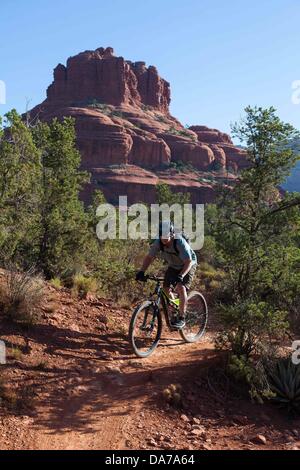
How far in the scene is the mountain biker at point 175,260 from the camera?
613cm

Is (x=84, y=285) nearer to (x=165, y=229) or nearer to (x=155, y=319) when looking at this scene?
(x=155, y=319)

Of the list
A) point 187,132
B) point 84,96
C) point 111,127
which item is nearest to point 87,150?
point 111,127

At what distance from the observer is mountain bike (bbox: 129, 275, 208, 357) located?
6125 mm

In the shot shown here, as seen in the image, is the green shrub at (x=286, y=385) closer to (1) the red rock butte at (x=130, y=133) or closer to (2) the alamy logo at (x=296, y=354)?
(2) the alamy logo at (x=296, y=354)

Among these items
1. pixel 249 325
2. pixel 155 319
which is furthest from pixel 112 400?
pixel 249 325

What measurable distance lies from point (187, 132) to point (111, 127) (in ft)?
98.9

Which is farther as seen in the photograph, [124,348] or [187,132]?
[187,132]

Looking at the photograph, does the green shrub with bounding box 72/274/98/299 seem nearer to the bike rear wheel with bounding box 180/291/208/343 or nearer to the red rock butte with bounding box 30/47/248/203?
the bike rear wheel with bounding box 180/291/208/343

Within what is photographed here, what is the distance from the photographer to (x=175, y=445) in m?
4.13

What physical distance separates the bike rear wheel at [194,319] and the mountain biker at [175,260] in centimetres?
70

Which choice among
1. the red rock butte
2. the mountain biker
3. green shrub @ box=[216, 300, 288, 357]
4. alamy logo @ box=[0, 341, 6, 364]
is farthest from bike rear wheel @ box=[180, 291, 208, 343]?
the red rock butte

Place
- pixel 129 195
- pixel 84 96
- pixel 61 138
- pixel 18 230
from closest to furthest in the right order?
pixel 18 230
pixel 61 138
pixel 129 195
pixel 84 96

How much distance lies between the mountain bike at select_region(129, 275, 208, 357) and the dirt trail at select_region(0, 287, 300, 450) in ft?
0.71
